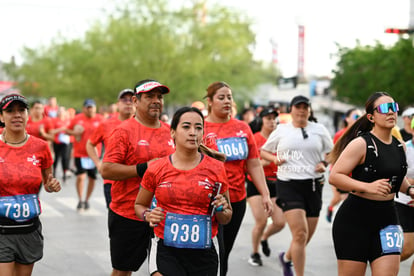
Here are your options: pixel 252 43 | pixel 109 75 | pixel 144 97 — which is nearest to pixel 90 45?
pixel 109 75

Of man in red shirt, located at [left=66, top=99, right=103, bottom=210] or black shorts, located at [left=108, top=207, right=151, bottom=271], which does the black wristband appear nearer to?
black shorts, located at [left=108, top=207, right=151, bottom=271]

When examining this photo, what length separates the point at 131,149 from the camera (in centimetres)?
570

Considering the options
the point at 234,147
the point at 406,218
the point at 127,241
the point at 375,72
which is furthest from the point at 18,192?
the point at 375,72

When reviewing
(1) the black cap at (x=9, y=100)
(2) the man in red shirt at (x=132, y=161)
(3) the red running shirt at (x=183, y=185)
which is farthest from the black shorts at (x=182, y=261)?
(1) the black cap at (x=9, y=100)

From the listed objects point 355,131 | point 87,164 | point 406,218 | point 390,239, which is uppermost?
point 355,131

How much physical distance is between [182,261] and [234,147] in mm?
2100

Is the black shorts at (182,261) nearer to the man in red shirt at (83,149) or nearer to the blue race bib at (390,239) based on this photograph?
the blue race bib at (390,239)

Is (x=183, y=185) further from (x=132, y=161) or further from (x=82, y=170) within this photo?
(x=82, y=170)

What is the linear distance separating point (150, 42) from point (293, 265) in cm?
4072

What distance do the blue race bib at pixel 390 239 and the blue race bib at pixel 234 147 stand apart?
1.72 meters

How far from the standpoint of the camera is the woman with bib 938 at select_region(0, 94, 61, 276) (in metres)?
5.25

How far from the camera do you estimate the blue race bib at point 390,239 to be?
5.20 meters

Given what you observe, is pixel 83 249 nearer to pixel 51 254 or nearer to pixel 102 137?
pixel 51 254

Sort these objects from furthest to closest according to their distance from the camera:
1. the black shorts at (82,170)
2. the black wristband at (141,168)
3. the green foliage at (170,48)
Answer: the green foliage at (170,48) < the black shorts at (82,170) < the black wristband at (141,168)
